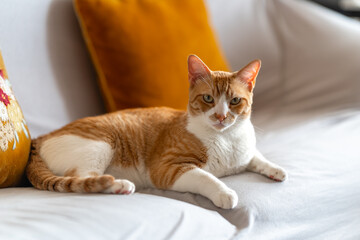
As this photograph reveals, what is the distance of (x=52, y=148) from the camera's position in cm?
127

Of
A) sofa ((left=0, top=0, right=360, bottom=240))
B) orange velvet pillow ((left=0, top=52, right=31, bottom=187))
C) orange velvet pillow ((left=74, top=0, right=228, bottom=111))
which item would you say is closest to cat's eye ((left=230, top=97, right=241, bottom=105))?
sofa ((left=0, top=0, right=360, bottom=240))

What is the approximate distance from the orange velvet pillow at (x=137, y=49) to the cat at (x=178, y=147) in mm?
275

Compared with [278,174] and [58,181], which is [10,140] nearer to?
[58,181]

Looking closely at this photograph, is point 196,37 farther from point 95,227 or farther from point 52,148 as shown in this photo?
point 95,227

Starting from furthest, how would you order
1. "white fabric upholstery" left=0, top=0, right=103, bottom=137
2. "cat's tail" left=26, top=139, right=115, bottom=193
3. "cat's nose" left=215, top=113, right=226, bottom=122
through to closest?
"white fabric upholstery" left=0, top=0, right=103, bottom=137 → "cat's nose" left=215, top=113, right=226, bottom=122 → "cat's tail" left=26, top=139, right=115, bottom=193

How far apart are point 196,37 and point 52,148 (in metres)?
Result: 0.87

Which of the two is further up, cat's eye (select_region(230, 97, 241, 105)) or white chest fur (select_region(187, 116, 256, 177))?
cat's eye (select_region(230, 97, 241, 105))

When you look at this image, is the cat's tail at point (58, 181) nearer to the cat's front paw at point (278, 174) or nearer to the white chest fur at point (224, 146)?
the white chest fur at point (224, 146)

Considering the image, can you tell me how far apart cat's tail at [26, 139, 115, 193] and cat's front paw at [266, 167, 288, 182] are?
525mm

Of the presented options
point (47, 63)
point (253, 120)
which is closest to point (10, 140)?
point (47, 63)

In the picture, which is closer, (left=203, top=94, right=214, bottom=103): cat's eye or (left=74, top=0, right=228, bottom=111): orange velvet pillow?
(left=203, top=94, right=214, bottom=103): cat's eye

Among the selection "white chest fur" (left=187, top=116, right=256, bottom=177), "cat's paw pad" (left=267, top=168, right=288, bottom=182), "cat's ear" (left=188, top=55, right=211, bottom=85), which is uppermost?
"cat's ear" (left=188, top=55, right=211, bottom=85)

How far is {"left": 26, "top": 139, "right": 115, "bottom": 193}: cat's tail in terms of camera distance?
1073mm

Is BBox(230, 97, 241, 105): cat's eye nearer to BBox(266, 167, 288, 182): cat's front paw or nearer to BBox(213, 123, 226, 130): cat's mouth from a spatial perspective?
BBox(213, 123, 226, 130): cat's mouth
